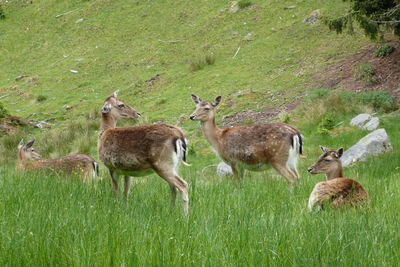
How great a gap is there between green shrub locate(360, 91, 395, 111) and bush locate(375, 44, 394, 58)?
257 centimetres

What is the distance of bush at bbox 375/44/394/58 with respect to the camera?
18.4 metres

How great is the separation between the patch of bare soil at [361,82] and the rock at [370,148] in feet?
14.2

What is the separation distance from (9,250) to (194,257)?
1.30m

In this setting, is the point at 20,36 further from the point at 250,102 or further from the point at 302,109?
the point at 302,109

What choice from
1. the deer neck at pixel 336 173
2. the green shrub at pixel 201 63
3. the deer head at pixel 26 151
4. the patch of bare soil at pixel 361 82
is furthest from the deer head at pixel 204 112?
the green shrub at pixel 201 63

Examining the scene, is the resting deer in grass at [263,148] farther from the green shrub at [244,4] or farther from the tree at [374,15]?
the green shrub at [244,4]

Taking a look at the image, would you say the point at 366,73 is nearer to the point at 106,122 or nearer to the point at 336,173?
the point at 336,173

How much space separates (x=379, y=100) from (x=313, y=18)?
9160mm

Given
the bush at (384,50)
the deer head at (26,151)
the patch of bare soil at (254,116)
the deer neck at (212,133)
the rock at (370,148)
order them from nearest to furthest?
the deer neck at (212,133) → the rock at (370,148) → the deer head at (26,151) → the patch of bare soil at (254,116) → the bush at (384,50)

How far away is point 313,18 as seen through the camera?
79.7ft

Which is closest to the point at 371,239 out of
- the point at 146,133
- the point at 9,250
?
the point at 9,250

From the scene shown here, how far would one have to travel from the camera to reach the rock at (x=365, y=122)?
14347 millimetres

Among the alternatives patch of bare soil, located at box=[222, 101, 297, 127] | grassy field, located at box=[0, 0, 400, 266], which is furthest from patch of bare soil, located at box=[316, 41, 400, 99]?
patch of bare soil, located at box=[222, 101, 297, 127]

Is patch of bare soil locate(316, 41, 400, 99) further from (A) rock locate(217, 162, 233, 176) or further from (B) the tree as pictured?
(A) rock locate(217, 162, 233, 176)
